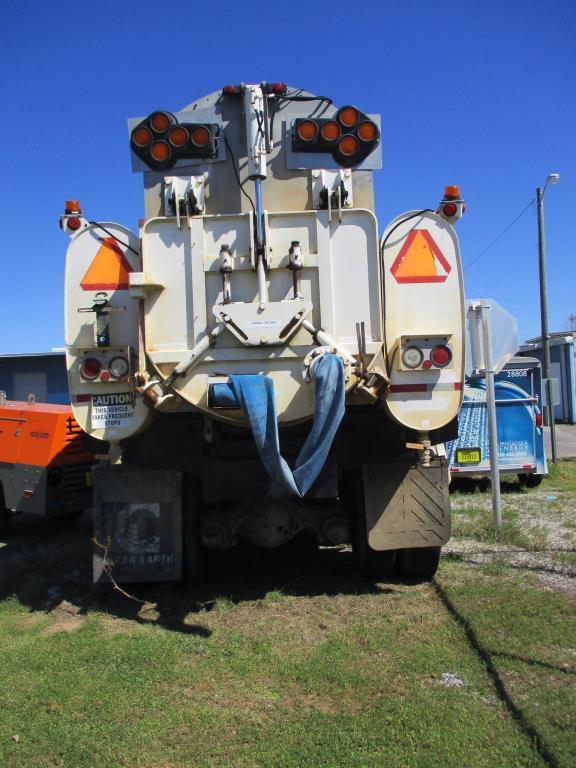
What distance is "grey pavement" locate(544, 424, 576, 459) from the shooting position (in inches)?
632

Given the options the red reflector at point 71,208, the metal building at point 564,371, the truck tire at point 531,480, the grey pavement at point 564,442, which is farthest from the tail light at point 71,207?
the metal building at point 564,371

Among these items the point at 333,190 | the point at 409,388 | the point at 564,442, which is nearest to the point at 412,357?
the point at 409,388

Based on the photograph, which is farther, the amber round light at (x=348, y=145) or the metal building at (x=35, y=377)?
the metal building at (x=35, y=377)

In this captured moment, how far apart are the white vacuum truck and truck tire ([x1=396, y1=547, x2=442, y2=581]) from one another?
0.05ft

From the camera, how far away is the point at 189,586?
17.5ft

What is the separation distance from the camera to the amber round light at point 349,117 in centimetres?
486

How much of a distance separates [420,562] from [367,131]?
10.5 ft

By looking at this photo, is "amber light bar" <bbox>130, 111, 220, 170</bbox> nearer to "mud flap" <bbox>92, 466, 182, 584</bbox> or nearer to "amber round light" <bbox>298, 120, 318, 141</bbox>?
"amber round light" <bbox>298, 120, 318, 141</bbox>

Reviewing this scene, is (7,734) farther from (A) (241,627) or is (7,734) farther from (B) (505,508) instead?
(B) (505,508)

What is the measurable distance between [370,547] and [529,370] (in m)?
7.82

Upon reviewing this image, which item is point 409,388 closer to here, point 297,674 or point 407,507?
point 407,507

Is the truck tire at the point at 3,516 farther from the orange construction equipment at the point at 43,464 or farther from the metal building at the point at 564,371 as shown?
the metal building at the point at 564,371

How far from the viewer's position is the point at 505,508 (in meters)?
8.66

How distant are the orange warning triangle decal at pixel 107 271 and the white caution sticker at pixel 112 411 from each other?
75 centimetres
